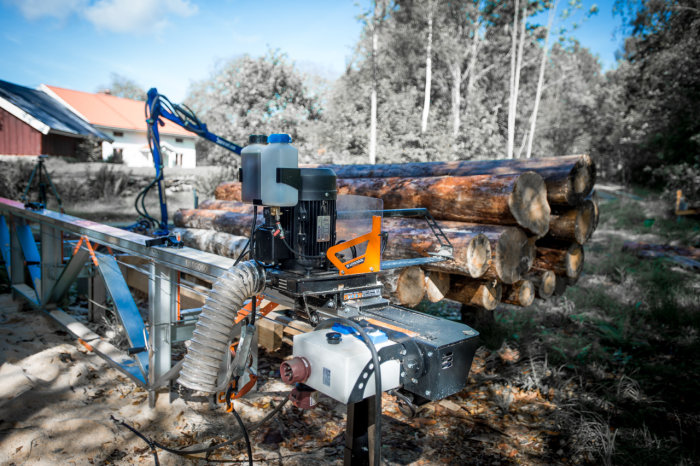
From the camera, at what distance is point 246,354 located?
197cm

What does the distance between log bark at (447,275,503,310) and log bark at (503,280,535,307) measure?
112 millimetres

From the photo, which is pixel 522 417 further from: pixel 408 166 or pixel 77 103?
pixel 77 103

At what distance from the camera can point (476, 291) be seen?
3830 mm

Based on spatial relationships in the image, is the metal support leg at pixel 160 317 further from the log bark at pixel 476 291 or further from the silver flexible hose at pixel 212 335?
the log bark at pixel 476 291

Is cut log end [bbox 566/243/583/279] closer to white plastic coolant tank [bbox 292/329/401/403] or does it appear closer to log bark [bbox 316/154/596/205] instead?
log bark [bbox 316/154/596/205]

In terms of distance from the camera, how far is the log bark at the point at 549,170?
4000 mm

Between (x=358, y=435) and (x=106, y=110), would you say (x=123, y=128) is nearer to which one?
(x=106, y=110)

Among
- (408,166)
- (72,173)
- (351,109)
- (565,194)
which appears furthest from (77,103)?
(565,194)

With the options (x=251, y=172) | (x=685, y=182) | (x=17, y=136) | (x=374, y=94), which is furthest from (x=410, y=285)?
(x=17, y=136)

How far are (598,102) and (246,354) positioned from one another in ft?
115

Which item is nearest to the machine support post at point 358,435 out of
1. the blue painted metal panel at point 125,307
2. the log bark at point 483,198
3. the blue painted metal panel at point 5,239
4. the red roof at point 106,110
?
the blue painted metal panel at point 125,307

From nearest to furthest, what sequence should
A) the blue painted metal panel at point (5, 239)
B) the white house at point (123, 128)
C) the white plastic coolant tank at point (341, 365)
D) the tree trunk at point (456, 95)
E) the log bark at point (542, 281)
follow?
the white plastic coolant tank at point (341, 365)
the log bark at point (542, 281)
the blue painted metal panel at point (5, 239)
the tree trunk at point (456, 95)
the white house at point (123, 128)

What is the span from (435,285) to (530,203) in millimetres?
1076

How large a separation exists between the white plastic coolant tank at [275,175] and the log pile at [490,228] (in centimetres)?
175
